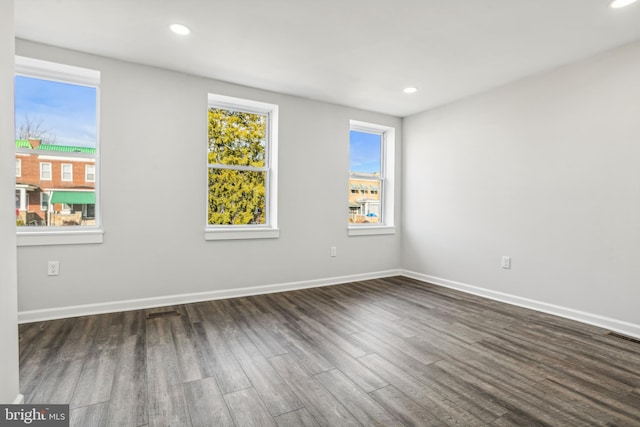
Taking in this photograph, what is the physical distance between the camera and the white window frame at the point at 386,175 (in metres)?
4.86

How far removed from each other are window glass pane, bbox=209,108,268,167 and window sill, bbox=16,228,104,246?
1392 millimetres

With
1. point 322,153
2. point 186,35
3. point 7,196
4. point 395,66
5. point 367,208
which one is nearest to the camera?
point 7,196

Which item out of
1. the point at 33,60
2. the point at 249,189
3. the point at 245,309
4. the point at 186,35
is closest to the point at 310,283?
the point at 245,309

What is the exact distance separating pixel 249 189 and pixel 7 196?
257 cm

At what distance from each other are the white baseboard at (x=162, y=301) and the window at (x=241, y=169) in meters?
0.65

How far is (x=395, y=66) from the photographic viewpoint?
10.5 feet

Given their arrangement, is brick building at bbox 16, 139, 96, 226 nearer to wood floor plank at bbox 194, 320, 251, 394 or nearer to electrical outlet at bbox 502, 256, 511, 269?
wood floor plank at bbox 194, 320, 251, 394

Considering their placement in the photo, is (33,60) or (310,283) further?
(310,283)

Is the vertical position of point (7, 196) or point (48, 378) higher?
point (7, 196)

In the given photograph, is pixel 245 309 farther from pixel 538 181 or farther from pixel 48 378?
pixel 538 181

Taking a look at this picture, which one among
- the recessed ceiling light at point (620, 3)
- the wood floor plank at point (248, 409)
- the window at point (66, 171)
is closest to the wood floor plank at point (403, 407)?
the wood floor plank at point (248, 409)

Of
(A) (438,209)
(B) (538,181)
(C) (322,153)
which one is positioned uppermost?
(C) (322,153)

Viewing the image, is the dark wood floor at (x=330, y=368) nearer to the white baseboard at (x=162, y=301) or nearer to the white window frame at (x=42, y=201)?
the white baseboard at (x=162, y=301)

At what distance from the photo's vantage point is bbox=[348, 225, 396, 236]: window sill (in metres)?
4.60
